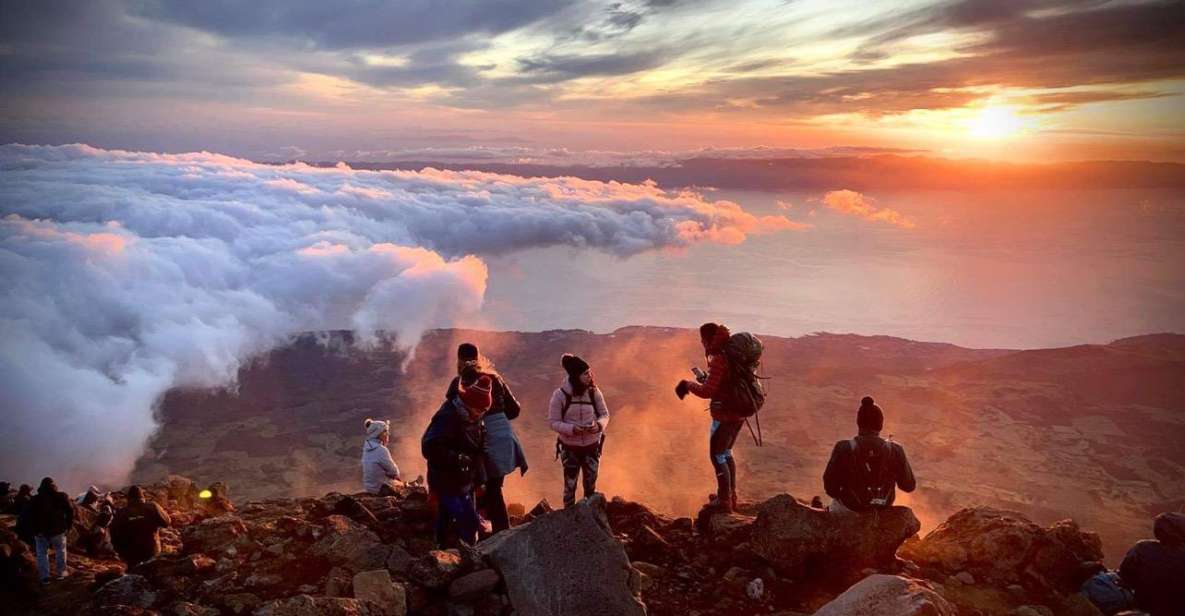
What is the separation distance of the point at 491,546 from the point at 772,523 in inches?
128

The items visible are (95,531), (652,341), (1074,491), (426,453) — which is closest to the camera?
(426,453)

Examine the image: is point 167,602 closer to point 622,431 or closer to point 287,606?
point 287,606

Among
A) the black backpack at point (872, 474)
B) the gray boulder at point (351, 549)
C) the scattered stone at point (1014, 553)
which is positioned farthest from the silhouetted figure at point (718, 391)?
the gray boulder at point (351, 549)

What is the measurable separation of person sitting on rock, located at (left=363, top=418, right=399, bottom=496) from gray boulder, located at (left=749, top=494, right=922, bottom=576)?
5.49m

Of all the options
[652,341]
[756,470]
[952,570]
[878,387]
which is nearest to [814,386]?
[878,387]

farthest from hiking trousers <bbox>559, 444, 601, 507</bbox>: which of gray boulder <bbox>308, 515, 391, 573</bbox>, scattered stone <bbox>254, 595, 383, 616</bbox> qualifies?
scattered stone <bbox>254, 595, 383, 616</bbox>

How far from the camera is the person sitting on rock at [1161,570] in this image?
20.2ft

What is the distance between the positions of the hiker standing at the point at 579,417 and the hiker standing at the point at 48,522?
6.12 meters

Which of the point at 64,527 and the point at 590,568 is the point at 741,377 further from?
the point at 64,527

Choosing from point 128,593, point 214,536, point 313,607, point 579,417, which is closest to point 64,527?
point 214,536

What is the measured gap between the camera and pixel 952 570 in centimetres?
733

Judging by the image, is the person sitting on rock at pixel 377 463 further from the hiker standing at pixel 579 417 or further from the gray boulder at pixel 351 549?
the hiker standing at pixel 579 417

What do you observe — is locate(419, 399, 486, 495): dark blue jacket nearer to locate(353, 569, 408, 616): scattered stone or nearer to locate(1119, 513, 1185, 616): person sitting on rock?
locate(353, 569, 408, 616): scattered stone

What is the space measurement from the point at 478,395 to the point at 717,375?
10.1 ft
